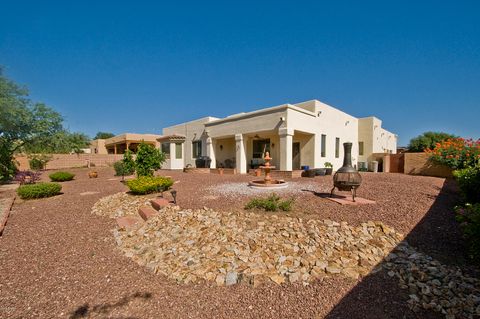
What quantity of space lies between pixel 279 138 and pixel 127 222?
450 inches

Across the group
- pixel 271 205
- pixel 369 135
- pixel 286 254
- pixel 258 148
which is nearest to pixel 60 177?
pixel 258 148

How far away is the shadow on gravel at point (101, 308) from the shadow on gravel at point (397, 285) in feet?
8.09

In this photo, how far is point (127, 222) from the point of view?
549 centimetres

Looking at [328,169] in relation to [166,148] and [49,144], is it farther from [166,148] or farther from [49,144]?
[49,144]

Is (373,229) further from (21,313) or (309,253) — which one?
(21,313)

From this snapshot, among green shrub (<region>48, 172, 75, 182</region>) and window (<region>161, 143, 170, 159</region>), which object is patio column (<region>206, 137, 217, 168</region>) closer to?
window (<region>161, 143, 170, 159</region>)

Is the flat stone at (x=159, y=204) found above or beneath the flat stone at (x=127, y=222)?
above

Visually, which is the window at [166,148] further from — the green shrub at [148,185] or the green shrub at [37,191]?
the green shrub at [148,185]

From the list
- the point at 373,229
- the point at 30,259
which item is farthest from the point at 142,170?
the point at 373,229

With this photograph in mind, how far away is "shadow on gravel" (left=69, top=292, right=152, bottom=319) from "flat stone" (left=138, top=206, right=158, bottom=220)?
2.89 metres

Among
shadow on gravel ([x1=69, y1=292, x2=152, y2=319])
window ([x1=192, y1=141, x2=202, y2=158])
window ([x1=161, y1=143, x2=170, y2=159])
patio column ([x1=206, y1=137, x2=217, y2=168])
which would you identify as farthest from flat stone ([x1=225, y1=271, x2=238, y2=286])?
window ([x1=161, y1=143, x2=170, y2=159])

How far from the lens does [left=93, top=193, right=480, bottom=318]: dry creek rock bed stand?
2773 mm

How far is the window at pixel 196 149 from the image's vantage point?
18.5m

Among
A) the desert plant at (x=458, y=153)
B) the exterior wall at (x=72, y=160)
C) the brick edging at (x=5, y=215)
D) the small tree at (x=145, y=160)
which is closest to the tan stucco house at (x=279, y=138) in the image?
the desert plant at (x=458, y=153)
